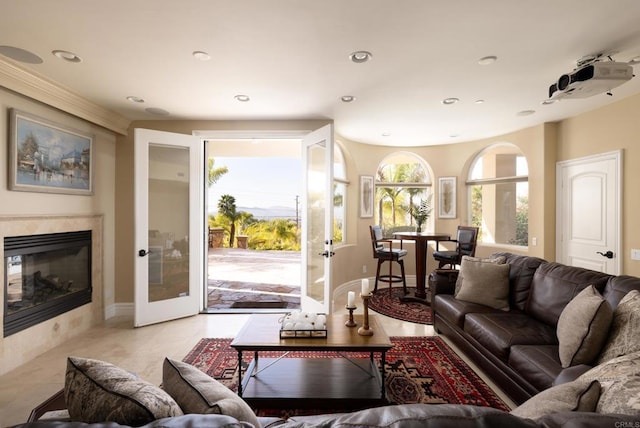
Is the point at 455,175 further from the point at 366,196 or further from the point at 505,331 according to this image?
the point at 505,331

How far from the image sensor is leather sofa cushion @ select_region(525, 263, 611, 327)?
2.35 m

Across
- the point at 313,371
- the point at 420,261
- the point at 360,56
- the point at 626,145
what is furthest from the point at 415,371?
the point at 626,145

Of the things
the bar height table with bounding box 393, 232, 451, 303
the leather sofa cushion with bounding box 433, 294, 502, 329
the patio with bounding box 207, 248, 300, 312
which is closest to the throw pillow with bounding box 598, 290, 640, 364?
the leather sofa cushion with bounding box 433, 294, 502, 329

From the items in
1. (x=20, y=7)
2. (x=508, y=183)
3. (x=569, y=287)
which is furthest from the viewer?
(x=508, y=183)

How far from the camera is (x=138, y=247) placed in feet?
12.5

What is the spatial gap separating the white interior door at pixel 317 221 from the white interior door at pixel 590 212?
3.26 m

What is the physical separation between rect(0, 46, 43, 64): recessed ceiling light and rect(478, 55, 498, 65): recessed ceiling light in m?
3.58

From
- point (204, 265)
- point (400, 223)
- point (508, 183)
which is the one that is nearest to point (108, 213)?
point (204, 265)

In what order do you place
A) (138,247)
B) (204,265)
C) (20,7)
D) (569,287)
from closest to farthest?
(20,7) → (569,287) → (138,247) → (204,265)

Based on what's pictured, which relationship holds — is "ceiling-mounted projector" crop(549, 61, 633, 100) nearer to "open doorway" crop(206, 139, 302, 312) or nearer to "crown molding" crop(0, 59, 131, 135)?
"crown molding" crop(0, 59, 131, 135)

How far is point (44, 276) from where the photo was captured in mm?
3242

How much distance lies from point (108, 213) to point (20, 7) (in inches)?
107

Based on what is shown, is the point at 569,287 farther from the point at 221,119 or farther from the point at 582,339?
the point at 221,119

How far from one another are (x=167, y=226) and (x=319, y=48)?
2948mm
